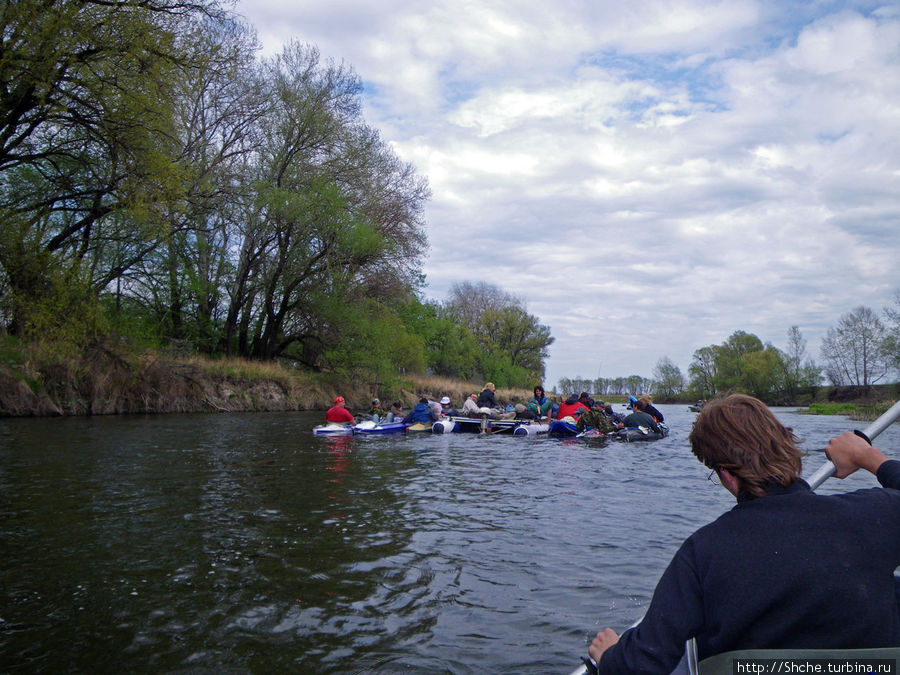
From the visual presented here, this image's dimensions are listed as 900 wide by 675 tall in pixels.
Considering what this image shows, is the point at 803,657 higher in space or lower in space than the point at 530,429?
higher

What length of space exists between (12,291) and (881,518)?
17.7 m

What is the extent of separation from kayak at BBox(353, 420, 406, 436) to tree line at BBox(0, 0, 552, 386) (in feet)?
23.7

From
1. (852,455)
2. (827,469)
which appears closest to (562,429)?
(827,469)

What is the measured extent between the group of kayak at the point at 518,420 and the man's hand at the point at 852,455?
50.1 ft

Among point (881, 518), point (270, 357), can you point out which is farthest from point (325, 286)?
point (881, 518)

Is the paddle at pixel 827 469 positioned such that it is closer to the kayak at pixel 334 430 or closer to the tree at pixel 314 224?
the kayak at pixel 334 430

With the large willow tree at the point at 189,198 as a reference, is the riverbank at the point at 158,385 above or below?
below

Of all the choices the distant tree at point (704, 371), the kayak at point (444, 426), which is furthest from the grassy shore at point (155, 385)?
the distant tree at point (704, 371)

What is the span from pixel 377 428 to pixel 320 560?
42.8 ft

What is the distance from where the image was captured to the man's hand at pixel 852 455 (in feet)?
7.07

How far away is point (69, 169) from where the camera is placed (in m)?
18.0

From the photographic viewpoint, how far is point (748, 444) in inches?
80.5

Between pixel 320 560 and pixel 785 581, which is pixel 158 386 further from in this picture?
pixel 785 581

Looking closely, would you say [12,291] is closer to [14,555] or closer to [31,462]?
[31,462]
